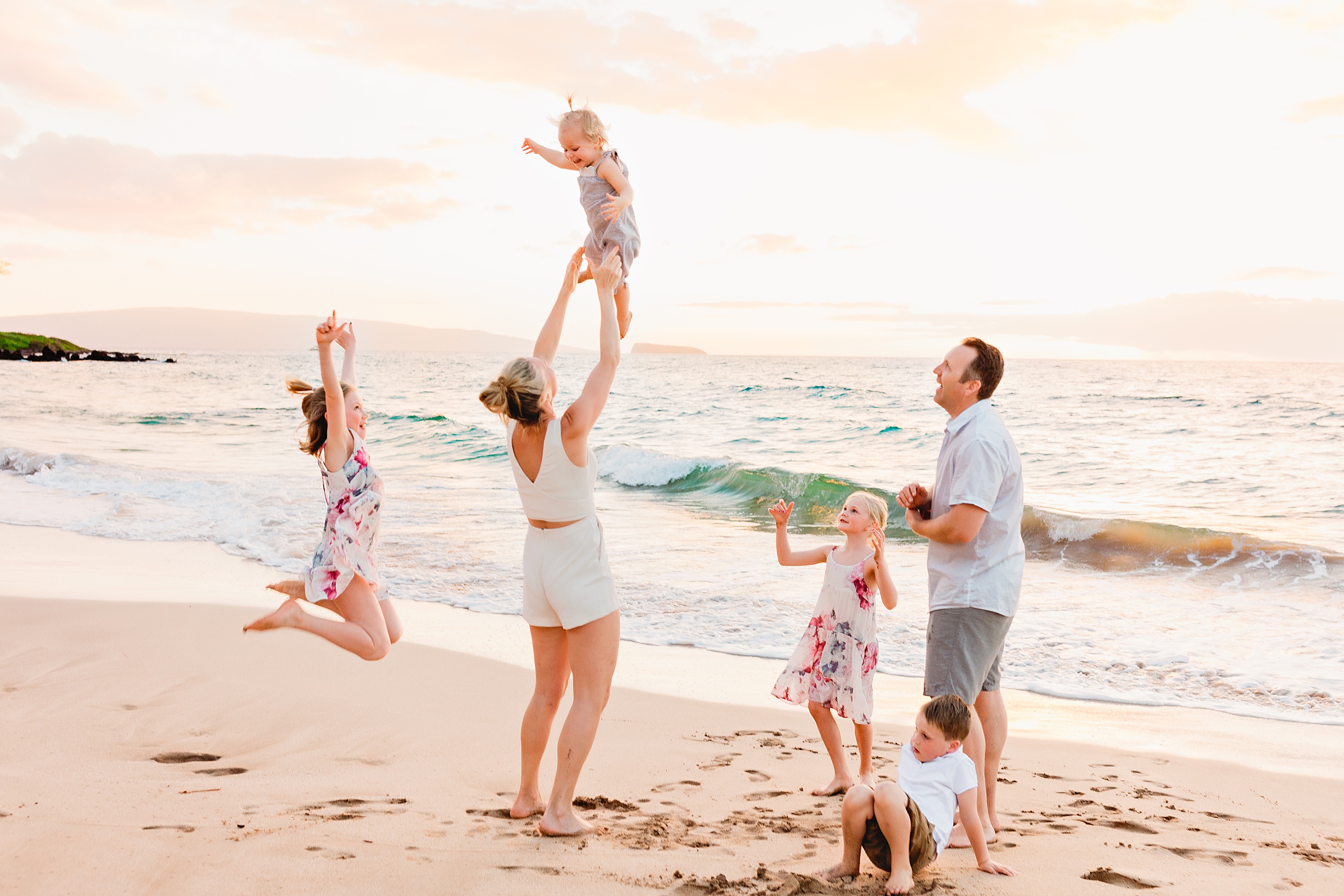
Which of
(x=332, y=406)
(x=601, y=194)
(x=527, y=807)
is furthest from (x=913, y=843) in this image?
(x=332, y=406)

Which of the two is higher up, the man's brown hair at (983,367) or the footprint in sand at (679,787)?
the man's brown hair at (983,367)

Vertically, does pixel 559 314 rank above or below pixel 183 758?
above

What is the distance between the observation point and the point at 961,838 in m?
3.71

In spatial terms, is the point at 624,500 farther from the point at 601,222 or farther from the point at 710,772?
the point at 601,222

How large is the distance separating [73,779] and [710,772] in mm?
2964

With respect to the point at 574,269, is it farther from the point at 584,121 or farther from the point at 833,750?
the point at 833,750

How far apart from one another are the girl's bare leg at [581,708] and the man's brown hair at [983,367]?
1727mm

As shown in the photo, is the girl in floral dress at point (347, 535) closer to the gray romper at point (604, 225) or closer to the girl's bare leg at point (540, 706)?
the girl's bare leg at point (540, 706)

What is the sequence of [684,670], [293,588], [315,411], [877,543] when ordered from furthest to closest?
[684,670] < [293,588] < [315,411] < [877,543]

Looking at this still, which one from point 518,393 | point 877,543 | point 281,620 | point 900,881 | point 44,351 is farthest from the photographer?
point 44,351

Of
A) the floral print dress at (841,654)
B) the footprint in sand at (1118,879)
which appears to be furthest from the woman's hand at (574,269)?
the footprint in sand at (1118,879)

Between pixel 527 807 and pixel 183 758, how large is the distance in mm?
1953

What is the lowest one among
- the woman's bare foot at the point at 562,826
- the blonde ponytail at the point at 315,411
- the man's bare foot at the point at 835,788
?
the man's bare foot at the point at 835,788

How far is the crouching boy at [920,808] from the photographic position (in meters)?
3.24
